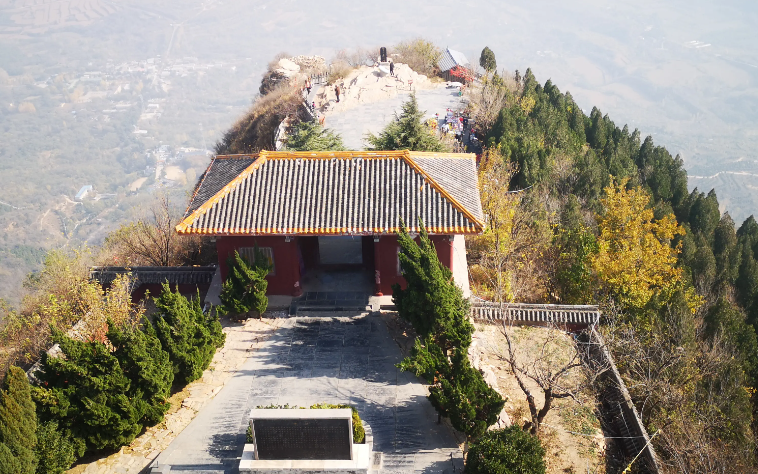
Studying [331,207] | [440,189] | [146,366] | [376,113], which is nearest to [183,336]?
[146,366]

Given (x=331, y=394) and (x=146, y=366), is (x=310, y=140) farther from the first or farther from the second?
(x=146, y=366)

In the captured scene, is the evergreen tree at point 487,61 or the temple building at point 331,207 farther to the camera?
the evergreen tree at point 487,61

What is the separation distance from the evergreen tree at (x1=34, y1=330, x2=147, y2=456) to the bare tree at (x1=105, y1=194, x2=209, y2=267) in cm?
1109

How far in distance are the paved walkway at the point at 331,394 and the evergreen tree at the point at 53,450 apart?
182cm

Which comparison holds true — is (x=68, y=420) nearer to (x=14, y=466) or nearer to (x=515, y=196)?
(x=14, y=466)

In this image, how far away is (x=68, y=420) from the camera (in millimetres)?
12969

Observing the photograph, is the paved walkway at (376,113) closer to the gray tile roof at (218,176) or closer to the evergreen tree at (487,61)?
the evergreen tree at (487,61)

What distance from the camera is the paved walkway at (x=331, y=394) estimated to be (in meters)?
13.4

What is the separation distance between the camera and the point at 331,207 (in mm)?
18000

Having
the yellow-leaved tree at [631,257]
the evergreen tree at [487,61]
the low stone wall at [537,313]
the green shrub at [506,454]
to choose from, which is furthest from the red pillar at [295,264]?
the evergreen tree at [487,61]

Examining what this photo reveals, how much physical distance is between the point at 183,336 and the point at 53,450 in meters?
3.58

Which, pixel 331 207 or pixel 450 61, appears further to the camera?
pixel 450 61

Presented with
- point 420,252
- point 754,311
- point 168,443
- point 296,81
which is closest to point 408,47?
point 296,81

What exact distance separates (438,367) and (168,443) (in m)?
6.26
